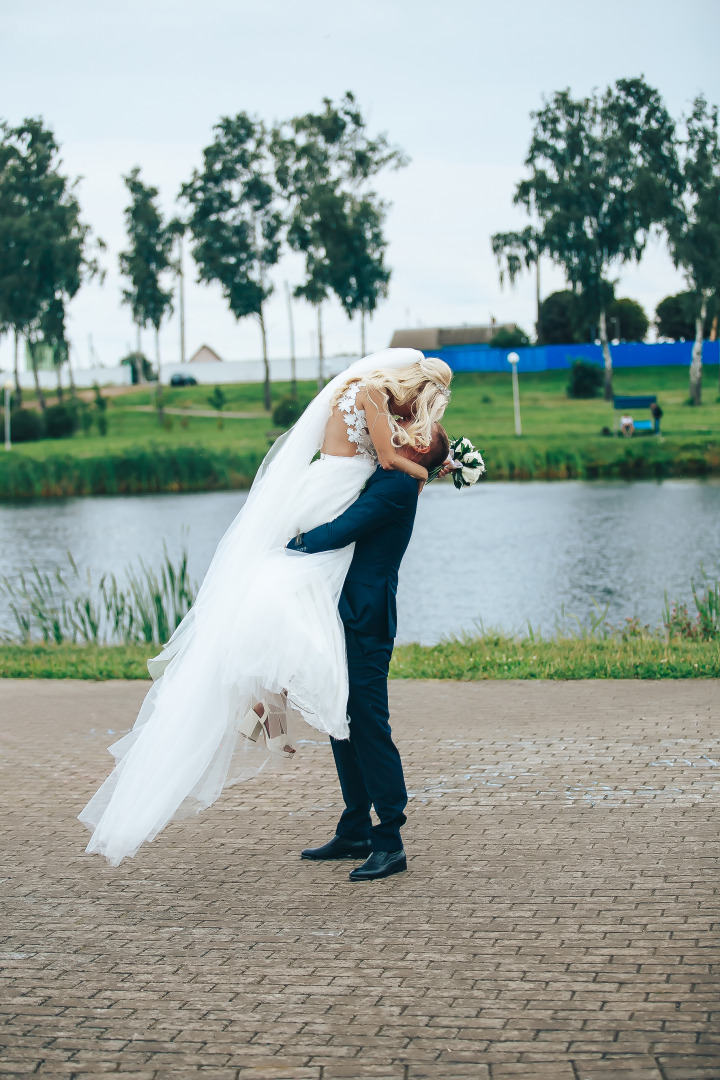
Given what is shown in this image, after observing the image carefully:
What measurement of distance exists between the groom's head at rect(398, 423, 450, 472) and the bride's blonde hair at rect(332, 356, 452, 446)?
0.04 m

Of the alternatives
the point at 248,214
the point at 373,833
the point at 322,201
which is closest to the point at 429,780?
the point at 373,833

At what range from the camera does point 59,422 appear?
61594 mm

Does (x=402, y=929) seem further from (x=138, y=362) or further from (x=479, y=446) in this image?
(x=138, y=362)

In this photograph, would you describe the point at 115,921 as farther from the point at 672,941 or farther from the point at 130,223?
the point at 130,223

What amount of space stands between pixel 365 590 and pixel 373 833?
0.97m

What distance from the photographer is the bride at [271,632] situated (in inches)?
183

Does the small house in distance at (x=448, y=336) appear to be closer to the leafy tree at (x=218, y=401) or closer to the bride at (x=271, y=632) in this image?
the leafy tree at (x=218, y=401)

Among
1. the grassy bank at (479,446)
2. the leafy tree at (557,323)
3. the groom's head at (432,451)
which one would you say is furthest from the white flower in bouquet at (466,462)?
the leafy tree at (557,323)

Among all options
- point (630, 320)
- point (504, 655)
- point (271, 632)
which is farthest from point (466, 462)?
point (630, 320)

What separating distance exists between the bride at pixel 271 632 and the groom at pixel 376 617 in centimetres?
6

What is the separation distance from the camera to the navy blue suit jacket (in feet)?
15.5

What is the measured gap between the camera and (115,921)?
430 cm

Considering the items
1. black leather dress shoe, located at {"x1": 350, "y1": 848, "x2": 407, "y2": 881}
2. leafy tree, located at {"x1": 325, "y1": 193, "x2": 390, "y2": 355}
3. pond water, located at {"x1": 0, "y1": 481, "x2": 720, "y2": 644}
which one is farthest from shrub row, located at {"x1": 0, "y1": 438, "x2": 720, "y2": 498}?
black leather dress shoe, located at {"x1": 350, "y1": 848, "x2": 407, "y2": 881}

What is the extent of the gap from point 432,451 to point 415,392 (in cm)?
28
